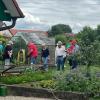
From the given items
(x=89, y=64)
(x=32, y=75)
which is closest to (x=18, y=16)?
(x=89, y=64)

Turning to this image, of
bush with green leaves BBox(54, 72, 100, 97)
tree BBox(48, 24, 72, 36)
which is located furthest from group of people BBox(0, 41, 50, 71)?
tree BBox(48, 24, 72, 36)

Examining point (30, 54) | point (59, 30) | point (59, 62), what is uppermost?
point (59, 30)

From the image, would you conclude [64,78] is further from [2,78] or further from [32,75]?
[32,75]

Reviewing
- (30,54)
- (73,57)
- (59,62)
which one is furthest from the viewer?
(30,54)

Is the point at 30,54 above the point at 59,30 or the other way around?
the other way around

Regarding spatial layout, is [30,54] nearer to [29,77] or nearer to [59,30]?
[29,77]

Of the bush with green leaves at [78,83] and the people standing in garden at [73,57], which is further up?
the people standing in garden at [73,57]

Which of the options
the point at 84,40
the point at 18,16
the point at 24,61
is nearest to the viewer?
the point at 18,16

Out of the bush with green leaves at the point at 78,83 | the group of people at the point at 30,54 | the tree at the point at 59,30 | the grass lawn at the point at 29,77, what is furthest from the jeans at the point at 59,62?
the tree at the point at 59,30

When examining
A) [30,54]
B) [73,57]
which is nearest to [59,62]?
[30,54]

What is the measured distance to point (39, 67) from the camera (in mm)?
24078

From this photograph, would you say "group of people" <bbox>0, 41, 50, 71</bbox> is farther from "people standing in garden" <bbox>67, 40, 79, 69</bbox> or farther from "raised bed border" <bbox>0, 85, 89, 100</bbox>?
"raised bed border" <bbox>0, 85, 89, 100</bbox>

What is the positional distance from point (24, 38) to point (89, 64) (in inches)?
760

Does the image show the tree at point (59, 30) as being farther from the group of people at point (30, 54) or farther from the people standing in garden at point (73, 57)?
the people standing in garden at point (73, 57)
